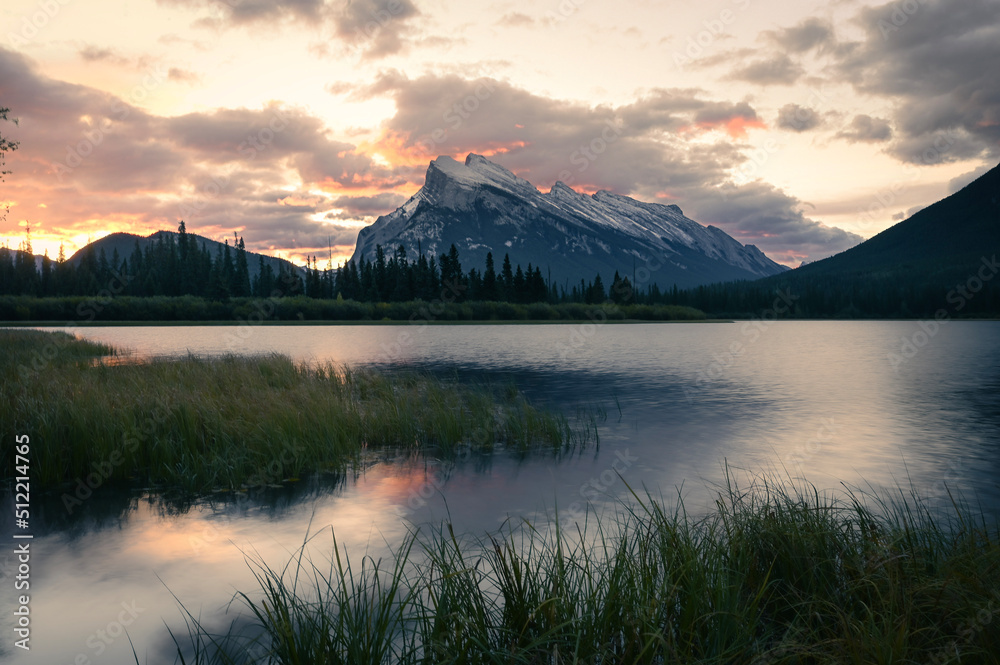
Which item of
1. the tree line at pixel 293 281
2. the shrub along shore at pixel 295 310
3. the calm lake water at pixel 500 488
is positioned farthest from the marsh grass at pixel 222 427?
the tree line at pixel 293 281

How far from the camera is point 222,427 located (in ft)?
43.9

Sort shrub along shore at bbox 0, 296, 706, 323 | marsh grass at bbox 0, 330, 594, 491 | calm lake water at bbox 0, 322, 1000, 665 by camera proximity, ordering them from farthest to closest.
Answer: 1. shrub along shore at bbox 0, 296, 706, 323
2. marsh grass at bbox 0, 330, 594, 491
3. calm lake water at bbox 0, 322, 1000, 665

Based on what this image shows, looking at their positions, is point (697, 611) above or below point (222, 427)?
below

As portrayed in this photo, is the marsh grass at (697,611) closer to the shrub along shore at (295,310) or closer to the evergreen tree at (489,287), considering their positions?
the shrub along shore at (295,310)

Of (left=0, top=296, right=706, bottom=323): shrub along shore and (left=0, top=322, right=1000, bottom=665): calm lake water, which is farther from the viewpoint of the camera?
(left=0, top=296, right=706, bottom=323): shrub along shore

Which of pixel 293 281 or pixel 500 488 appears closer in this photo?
pixel 500 488

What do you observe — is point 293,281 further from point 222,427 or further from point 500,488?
point 500,488

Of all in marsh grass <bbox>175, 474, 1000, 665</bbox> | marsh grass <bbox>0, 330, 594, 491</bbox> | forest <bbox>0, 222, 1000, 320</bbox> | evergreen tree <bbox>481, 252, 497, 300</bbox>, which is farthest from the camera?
evergreen tree <bbox>481, 252, 497, 300</bbox>

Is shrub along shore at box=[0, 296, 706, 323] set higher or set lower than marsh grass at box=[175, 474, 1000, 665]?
higher

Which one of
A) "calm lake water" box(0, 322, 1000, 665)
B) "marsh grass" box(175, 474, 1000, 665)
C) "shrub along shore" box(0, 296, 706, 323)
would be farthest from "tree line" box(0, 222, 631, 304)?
"marsh grass" box(175, 474, 1000, 665)

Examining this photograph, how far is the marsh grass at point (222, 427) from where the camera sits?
1207 centimetres

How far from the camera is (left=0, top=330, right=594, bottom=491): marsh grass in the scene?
12070 mm

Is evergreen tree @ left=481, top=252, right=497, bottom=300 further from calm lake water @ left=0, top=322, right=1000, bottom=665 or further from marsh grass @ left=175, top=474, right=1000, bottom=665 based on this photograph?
marsh grass @ left=175, top=474, right=1000, bottom=665

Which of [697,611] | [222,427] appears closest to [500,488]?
[222,427]
